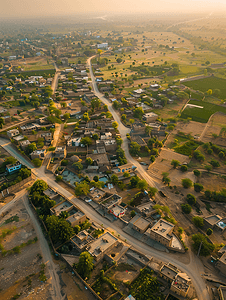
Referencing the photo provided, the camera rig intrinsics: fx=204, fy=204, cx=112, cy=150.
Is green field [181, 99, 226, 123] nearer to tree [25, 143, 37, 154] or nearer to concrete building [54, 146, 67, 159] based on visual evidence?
concrete building [54, 146, 67, 159]

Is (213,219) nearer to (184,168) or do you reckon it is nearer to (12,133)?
(184,168)

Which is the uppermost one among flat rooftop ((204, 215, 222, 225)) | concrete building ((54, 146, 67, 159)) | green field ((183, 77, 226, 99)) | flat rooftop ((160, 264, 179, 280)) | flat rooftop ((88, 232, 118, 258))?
green field ((183, 77, 226, 99))

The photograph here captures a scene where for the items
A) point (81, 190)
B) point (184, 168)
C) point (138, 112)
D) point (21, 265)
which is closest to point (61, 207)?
point (81, 190)

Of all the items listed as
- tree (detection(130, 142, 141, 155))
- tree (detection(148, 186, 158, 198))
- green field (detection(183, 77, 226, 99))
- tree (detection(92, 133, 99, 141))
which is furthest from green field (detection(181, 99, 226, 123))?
tree (detection(148, 186, 158, 198))

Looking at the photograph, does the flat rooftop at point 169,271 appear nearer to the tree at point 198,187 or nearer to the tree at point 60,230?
the tree at point 60,230

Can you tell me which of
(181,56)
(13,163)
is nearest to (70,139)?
(13,163)
